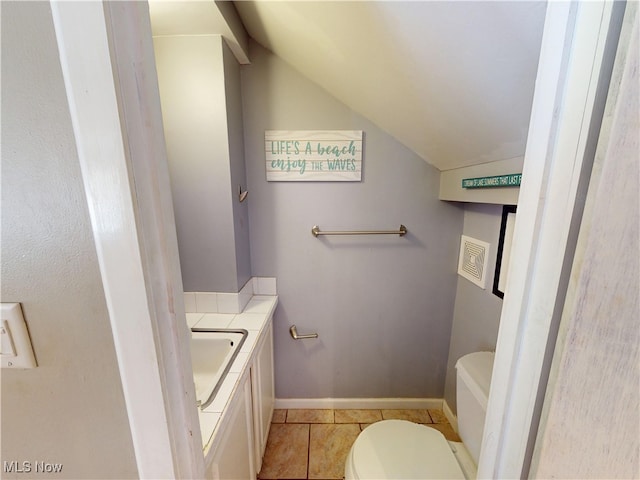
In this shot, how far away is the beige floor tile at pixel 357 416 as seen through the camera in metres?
1.70

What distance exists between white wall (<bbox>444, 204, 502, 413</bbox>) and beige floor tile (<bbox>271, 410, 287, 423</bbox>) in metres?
1.15

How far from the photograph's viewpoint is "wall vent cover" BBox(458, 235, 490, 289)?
4.31 ft

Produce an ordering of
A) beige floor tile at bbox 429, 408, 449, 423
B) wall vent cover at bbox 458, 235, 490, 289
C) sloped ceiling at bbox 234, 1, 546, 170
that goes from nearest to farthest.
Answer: sloped ceiling at bbox 234, 1, 546, 170 → wall vent cover at bbox 458, 235, 490, 289 → beige floor tile at bbox 429, 408, 449, 423

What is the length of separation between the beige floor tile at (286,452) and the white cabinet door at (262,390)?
0.24 ft

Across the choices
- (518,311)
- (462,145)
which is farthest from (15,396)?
(462,145)

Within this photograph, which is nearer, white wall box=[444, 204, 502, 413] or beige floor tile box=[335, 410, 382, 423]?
white wall box=[444, 204, 502, 413]

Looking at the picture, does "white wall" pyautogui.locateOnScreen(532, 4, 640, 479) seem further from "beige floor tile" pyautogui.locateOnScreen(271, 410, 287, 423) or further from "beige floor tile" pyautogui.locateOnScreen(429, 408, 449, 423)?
"beige floor tile" pyautogui.locateOnScreen(271, 410, 287, 423)

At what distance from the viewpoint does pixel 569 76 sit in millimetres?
374

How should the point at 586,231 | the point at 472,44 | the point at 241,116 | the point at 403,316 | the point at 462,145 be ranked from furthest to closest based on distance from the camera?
the point at 403,316 < the point at 241,116 < the point at 462,145 < the point at 472,44 < the point at 586,231

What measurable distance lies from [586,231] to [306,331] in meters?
1.53

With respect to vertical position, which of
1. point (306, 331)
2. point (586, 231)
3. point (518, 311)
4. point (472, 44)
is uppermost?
point (472, 44)

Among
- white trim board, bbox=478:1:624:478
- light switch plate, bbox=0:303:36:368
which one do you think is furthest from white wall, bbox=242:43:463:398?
light switch plate, bbox=0:303:36:368

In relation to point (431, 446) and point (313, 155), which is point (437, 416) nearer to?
point (431, 446)

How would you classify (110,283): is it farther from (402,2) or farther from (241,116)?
(241,116)
